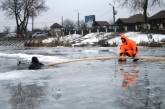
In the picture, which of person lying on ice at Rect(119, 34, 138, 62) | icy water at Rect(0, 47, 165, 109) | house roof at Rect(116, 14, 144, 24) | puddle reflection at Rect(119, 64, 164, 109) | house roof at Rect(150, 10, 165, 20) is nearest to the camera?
puddle reflection at Rect(119, 64, 164, 109)

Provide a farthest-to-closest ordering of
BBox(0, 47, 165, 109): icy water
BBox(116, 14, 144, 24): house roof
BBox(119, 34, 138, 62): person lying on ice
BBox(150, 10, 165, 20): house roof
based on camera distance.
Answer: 1. BBox(116, 14, 144, 24): house roof
2. BBox(150, 10, 165, 20): house roof
3. BBox(119, 34, 138, 62): person lying on ice
4. BBox(0, 47, 165, 109): icy water

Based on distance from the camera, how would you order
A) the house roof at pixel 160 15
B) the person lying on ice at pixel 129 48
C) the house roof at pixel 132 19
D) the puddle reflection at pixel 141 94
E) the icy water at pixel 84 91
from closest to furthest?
the puddle reflection at pixel 141 94 < the icy water at pixel 84 91 < the person lying on ice at pixel 129 48 < the house roof at pixel 160 15 < the house roof at pixel 132 19

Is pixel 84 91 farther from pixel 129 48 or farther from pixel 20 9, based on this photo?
pixel 20 9

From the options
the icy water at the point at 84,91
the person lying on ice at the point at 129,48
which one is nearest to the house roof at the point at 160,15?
the person lying on ice at the point at 129,48

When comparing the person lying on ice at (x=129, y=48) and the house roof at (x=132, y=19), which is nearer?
the person lying on ice at (x=129, y=48)

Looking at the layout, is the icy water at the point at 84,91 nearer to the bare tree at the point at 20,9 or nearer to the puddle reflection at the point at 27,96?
the puddle reflection at the point at 27,96

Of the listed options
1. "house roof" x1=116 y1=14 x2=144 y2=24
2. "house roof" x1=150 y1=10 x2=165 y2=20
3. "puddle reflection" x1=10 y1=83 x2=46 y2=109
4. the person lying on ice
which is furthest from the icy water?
"house roof" x1=116 y1=14 x2=144 y2=24

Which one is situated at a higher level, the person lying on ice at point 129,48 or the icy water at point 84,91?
the person lying on ice at point 129,48

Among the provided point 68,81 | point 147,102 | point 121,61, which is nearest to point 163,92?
point 147,102

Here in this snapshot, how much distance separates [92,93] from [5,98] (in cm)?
198

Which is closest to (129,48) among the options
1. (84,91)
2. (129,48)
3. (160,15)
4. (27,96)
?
(129,48)

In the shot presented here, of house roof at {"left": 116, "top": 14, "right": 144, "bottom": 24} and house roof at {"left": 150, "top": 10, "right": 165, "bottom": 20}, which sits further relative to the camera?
house roof at {"left": 116, "top": 14, "right": 144, "bottom": 24}

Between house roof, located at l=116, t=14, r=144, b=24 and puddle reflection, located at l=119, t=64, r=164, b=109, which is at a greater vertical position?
house roof, located at l=116, t=14, r=144, b=24

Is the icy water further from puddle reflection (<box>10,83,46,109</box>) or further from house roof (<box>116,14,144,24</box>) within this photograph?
house roof (<box>116,14,144,24</box>)
